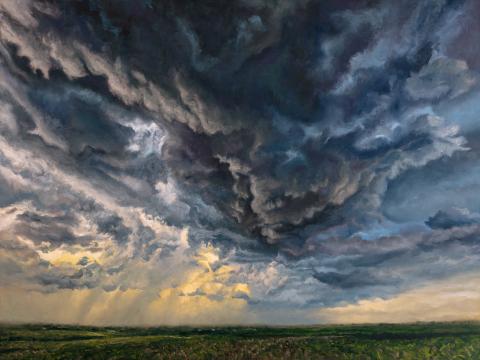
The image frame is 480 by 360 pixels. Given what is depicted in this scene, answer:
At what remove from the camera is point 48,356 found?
7562cm

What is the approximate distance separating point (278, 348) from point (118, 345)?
41.5m

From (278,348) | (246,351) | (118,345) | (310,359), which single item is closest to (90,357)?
(118,345)

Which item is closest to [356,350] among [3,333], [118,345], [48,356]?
[118,345]

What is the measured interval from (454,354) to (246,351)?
55.9 m

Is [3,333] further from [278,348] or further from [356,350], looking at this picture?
[356,350]

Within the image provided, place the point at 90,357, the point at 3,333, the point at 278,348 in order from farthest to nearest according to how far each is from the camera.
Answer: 1. the point at 3,333
2. the point at 278,348
3. the point at 90,357

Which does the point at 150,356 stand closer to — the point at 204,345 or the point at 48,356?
the point at 204,345

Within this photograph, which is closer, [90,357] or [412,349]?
[90,357]

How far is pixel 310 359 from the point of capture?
74562mm

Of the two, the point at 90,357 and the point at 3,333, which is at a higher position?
the point at 3,333

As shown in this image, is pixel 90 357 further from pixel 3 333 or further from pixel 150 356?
pixel 3 333

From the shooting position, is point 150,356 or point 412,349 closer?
point 150,356

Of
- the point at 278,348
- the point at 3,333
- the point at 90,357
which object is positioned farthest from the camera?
the point at 3,333

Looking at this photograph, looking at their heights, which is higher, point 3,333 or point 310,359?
point 3,333
